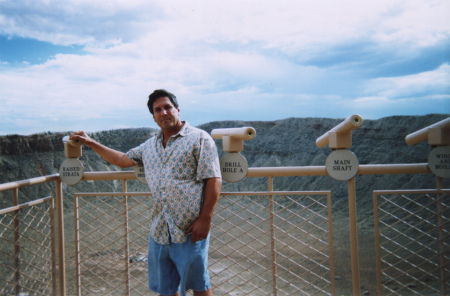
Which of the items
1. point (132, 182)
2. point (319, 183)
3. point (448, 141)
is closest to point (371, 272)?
point (448, 141)

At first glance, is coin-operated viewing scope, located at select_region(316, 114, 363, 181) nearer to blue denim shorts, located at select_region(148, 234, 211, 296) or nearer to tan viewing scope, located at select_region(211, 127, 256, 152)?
tan viewing scope, located at select_region(211, 127, 256, 152)

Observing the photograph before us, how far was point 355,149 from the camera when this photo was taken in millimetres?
11172

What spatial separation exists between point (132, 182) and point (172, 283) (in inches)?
410

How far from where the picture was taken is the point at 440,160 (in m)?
1.96

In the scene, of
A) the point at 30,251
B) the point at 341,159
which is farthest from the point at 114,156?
the point at 341,159

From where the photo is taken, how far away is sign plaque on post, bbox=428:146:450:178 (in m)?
1.96

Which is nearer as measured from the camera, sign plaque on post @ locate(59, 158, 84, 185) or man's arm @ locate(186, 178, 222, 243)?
man's arm @ locate(186, 178, 222, 243)

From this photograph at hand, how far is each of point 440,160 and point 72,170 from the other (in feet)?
7.40

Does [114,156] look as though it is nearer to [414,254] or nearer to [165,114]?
[165,114]

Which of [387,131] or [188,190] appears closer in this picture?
[188,190]

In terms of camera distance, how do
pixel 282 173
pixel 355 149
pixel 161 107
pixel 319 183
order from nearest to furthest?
1. pixel 161 107
2. pixel 282 173
3. pixel 319 183
4. pixel 355 149

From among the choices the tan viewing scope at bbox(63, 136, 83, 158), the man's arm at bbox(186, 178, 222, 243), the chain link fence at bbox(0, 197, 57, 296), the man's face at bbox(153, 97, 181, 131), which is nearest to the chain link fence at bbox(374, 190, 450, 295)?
the man's arm at bbox(186, 178, 222, 243)

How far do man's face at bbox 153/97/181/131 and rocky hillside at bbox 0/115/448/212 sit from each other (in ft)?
27.5

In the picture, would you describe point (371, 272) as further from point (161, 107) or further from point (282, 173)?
point (161, 107)
